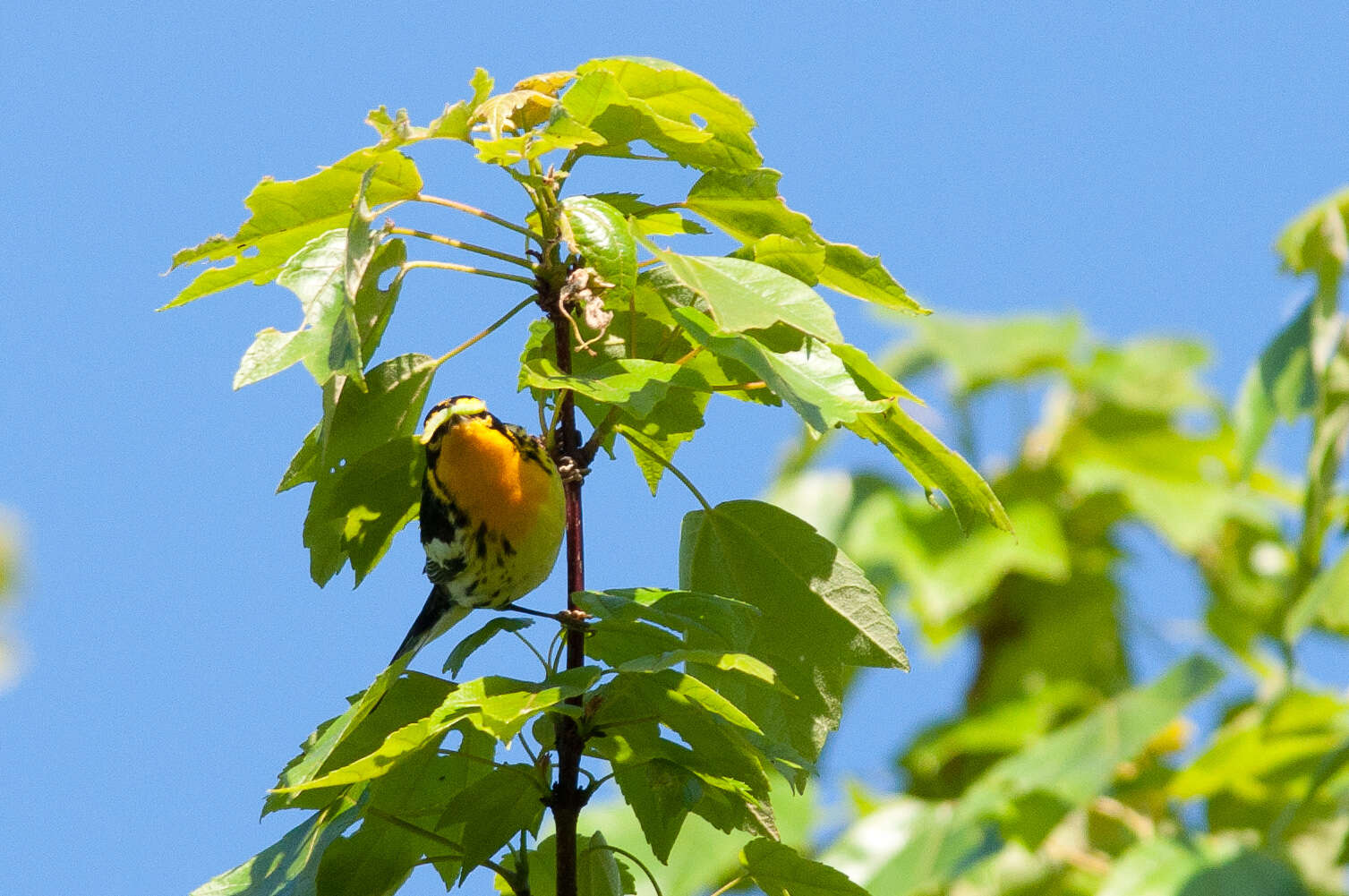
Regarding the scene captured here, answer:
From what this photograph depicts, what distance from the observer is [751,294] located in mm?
1434

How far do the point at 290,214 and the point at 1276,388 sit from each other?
221 cm

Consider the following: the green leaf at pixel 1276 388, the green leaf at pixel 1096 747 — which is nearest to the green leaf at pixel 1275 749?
the green leaf at pixel 1096 747

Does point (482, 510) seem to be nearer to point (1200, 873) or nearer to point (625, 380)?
point (625, 380)

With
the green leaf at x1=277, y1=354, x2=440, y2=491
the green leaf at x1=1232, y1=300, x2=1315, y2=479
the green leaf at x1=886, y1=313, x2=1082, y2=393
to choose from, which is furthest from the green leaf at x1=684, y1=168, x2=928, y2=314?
the green leaf at x1=886, y1=313, x2=1082, y2=393

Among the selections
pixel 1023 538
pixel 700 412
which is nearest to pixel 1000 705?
pixel 1023 538

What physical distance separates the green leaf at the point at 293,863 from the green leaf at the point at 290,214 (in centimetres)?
62

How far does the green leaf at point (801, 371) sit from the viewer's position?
1.35 metres

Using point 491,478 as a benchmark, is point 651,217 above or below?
above

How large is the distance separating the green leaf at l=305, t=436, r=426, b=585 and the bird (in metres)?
0.03

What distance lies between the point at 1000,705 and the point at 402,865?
3.08 metres

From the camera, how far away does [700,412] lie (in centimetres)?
174

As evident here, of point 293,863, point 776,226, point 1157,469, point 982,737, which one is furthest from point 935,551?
point 293,863

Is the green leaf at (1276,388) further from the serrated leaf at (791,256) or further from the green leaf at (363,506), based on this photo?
the green leaf at (363,506)

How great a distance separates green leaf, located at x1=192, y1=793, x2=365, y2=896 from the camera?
4.50ft
